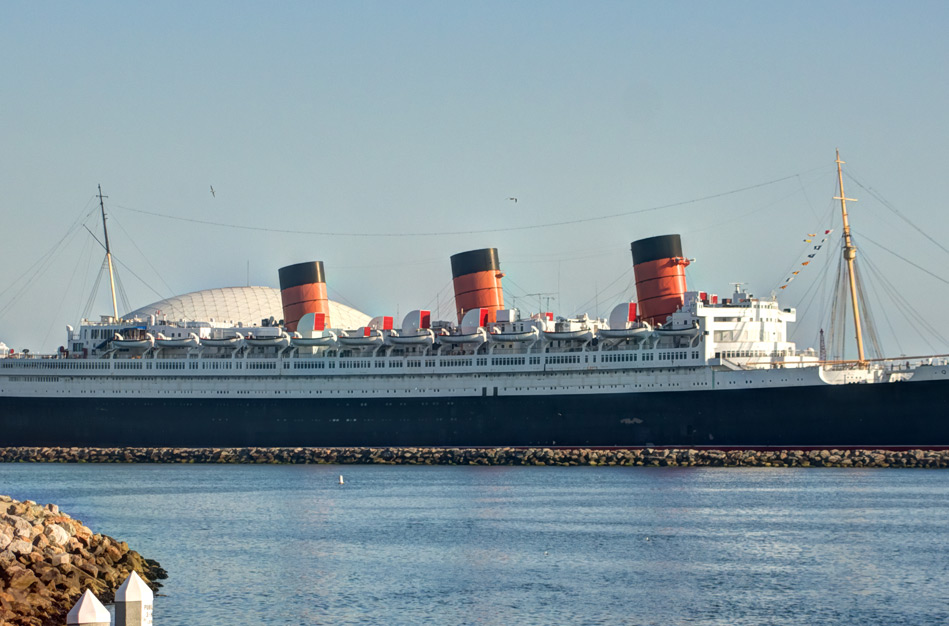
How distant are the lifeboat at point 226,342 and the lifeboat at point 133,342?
3006 millimetres

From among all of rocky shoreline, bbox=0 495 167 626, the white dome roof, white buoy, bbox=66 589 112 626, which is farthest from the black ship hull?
white buoy, bbox=66 589 112 626

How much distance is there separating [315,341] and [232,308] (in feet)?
88.9

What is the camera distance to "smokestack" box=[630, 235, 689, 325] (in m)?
64.5

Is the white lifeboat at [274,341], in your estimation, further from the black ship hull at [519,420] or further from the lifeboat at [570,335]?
the lifeboat at [570,335]

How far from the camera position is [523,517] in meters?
37.6

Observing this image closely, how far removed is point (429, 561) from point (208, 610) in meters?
6.94

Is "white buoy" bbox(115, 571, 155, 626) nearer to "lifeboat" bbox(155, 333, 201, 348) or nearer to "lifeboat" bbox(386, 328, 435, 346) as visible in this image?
"lifeboat" bbox(386, 328, 435, 346)

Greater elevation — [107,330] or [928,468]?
[107,330]

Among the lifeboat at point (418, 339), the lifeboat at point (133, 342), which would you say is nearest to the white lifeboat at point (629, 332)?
the lifeboat at point (418, 339)

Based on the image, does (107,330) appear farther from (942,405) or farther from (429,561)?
(429,561)

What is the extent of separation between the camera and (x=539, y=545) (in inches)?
1257

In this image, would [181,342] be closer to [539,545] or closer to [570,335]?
[570,335]

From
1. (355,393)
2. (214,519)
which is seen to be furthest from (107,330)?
(214,519)

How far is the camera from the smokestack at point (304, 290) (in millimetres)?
A: 74625
